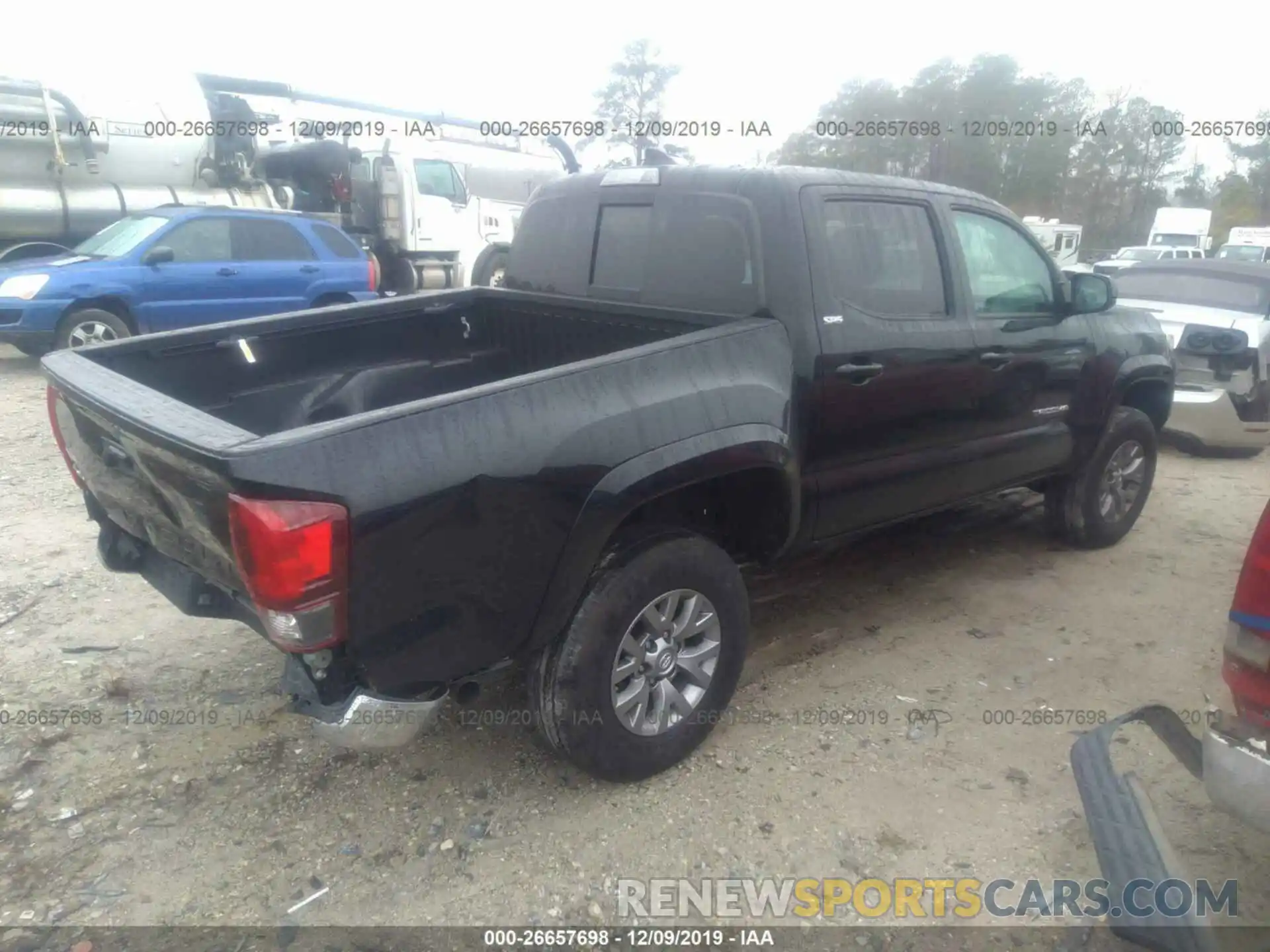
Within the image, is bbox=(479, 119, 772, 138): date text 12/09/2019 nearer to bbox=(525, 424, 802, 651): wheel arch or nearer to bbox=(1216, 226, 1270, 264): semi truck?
bbox=(525, 424, 802, 651): wheel arch

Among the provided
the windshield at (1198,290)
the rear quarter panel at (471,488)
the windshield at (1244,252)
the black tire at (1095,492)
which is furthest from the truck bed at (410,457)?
the windshield at (1244,252)

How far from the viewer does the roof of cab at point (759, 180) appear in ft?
11.0

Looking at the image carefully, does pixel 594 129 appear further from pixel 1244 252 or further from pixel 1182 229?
pixel 1182 229

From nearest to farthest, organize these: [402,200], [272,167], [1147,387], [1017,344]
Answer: [1017,344] < [1147,387] < [402,200] < [272,167]

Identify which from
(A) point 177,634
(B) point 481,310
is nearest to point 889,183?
(B) point 481,310

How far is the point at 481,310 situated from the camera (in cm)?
413

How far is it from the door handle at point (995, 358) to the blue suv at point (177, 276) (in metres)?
7.21

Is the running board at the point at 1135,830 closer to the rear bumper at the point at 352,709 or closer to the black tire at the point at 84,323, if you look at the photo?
the rear bumper at the point at 352,709

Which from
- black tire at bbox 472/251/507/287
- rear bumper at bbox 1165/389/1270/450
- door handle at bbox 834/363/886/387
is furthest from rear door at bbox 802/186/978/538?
black tire at bbox 472/251/507/287

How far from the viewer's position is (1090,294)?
4227mm

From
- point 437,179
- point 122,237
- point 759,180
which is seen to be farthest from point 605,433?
point 437,179

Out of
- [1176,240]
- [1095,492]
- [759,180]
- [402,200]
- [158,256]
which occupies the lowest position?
[1176,240]

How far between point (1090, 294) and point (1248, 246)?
28109mm

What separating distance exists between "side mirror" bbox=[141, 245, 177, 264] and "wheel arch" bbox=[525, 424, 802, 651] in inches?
305
